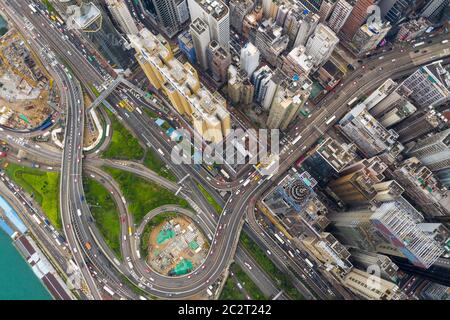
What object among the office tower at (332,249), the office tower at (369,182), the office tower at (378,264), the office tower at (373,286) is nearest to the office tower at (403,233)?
the office tower at (378,264)

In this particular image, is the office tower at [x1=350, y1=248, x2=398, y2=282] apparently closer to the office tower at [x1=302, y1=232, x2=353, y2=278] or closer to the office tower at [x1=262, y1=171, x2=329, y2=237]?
the office tower at [x1=302, y1=232, x2=353, y2=278]

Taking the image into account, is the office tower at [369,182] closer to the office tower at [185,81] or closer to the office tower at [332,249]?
the office tower at [332,249]

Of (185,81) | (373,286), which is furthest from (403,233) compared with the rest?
(185,81)

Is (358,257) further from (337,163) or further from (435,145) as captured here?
(435,145)

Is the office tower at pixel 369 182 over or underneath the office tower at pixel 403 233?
over

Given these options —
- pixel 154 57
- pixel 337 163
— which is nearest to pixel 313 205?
pixel 337 163

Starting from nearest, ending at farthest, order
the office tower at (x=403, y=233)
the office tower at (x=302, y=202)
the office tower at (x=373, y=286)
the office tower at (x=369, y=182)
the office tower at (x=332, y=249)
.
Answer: the office tower at (x=403, y=233)
the office tower at (x=373, y=286)
the office tower at (x=302, y=202)
the office tower at (x=332, y=249)
the office tower at (x=369, y=182)

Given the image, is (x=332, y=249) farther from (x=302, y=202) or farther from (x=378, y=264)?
(x=302, y=202)

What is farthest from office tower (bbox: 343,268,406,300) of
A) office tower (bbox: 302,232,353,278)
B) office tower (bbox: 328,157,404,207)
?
office tower (bbox: 328,157,404,207)
